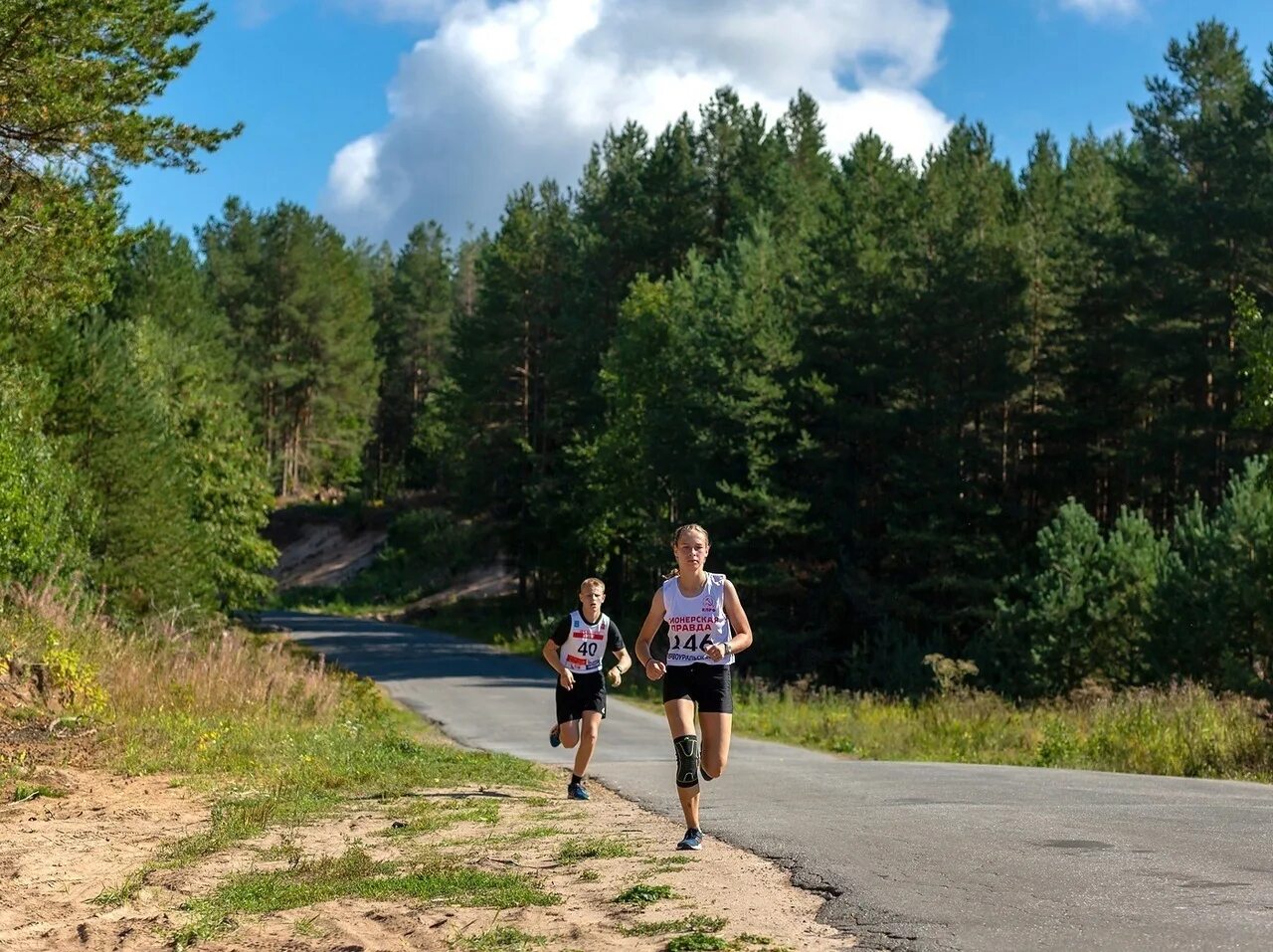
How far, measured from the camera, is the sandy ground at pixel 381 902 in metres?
6.84

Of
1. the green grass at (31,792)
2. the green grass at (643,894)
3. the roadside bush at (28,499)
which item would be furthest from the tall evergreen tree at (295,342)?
the green grass at (643,894)

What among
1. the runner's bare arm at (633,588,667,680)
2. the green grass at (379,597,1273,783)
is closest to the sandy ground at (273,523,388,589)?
the green grass at (379,597,1273,783)

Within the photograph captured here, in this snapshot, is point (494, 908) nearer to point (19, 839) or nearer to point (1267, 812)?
point (19, 839)

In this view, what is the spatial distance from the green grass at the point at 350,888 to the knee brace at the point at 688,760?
1.23 metres

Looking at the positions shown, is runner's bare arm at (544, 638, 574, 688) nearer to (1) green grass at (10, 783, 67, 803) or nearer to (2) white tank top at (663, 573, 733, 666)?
(2) white tank top at (663, 573, 733, 666)

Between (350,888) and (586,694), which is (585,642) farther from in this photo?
(350,888)

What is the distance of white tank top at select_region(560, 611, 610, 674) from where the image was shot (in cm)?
1216

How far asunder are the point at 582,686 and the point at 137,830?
13.0ft

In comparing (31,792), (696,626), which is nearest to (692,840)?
(696,626)

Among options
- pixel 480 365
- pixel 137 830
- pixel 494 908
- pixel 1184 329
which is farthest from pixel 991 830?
pixel 480 365

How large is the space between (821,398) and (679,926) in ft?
122

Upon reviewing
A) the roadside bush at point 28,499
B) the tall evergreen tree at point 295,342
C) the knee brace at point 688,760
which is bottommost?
the knee brace at point 688,760

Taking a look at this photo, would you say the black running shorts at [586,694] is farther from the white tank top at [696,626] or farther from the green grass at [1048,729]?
the green grass at [1048,729]

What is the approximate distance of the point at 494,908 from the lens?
7.35 metres
